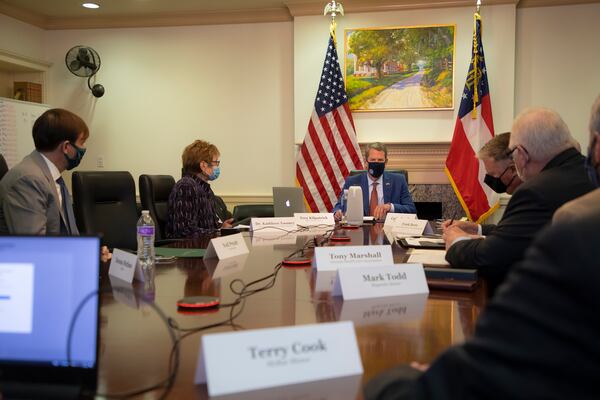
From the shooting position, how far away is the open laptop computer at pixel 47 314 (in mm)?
810

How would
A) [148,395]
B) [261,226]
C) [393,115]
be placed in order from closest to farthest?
[148,395], [261,226], [393,115]

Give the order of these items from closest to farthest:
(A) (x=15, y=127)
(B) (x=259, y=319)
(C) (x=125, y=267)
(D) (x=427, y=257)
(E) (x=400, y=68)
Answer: (B) (x=259, y=319) < (C) (x=125, y=267) < (D) (x=427, y=257) < (E) (x=400, y=68) < (A) (x=15, y=127)

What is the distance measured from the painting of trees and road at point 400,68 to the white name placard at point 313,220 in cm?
220

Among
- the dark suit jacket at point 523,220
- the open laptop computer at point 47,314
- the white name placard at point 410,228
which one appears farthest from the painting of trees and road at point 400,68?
the open laptop computer at point 47,314

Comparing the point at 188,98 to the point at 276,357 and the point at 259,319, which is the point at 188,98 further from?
the point at 276,357

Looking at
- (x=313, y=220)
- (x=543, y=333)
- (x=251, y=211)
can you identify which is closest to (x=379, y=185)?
(x=313, y=220)

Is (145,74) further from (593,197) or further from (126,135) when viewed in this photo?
(593,197)

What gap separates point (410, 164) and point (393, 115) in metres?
0.52

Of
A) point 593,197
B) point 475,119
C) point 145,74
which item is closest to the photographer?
point 593,197

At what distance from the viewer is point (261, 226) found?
315cm

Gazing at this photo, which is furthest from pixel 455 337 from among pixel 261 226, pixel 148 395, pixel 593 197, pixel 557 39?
pixel 557 39

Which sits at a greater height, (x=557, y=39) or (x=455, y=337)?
(x=557, y=39)

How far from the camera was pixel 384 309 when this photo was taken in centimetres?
132

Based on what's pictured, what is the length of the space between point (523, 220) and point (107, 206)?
2319 mm
